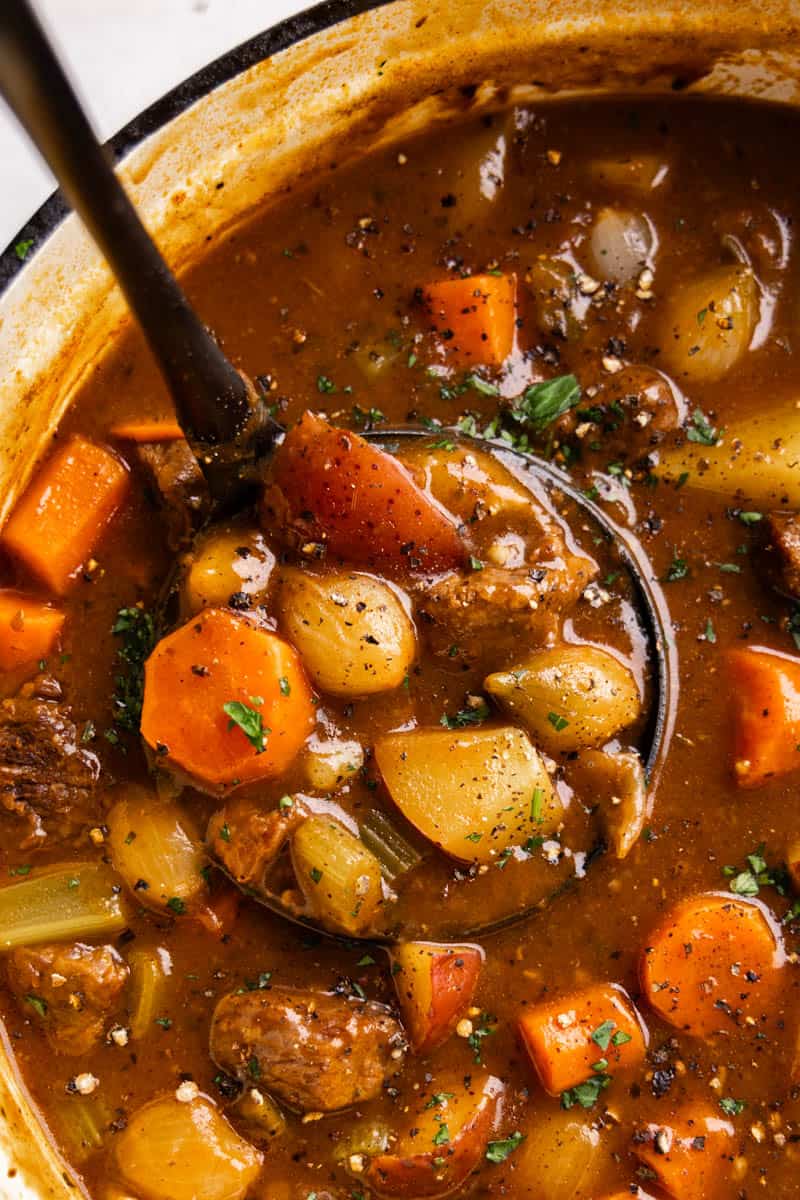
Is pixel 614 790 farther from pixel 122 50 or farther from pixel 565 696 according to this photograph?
pixel 122 50

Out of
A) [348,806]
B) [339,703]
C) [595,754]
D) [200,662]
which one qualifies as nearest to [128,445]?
[200,662]

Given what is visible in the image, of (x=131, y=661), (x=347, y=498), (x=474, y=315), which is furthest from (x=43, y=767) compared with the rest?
(x=474, y=315)

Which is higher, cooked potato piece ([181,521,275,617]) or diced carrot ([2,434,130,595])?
diced carrot ([2,434,130,595])

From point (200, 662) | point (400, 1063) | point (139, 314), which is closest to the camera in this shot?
point (139, 314)

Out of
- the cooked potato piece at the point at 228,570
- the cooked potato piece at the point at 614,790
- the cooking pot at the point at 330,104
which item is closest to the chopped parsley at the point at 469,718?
the cooked potato piece at the point at 614,790

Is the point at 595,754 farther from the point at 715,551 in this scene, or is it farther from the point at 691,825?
the point at 715,551

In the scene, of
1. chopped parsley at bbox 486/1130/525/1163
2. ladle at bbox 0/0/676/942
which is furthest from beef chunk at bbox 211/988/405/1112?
chopped parsley at bbox 486/1130/525/1163

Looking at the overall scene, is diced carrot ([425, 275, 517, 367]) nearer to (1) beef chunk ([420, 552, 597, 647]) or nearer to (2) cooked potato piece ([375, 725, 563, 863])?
(1) beef chunk ([420, 552, 597, 647])
